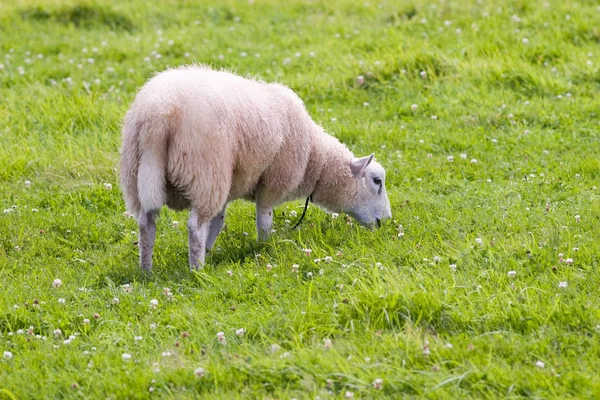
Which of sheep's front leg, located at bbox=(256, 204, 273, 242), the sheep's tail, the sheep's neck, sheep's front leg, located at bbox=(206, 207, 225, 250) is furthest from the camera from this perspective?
the sheep's neck

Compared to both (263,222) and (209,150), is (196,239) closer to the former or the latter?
(209,150)

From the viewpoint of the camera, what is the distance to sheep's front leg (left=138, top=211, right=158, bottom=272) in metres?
6.34

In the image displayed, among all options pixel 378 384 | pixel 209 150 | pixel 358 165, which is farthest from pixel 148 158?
pixel 378 384

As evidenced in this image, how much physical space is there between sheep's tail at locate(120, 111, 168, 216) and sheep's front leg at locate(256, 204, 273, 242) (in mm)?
1118

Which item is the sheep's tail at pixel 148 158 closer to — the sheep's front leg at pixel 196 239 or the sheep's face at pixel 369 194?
the sheep's front leg at pixel 196 239

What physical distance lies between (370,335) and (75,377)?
1.63m

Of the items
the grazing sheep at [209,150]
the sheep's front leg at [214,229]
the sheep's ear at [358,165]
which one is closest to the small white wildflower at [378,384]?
the grazing sheep at [209,150]

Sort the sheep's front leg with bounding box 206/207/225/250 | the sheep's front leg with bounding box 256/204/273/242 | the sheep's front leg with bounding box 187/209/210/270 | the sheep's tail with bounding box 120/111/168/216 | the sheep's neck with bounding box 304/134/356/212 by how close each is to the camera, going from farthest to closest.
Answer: the sheep's neck with bounding box 304/134/356/212 < the sheep's front leg with bounding box 256/204/273/242 < the sheep's front leg with bounding box 206/207/225/250 < the sheep's front leg with bounding box 187/209/210/270 < the sheep's tail with bounding box 120/111/168/216

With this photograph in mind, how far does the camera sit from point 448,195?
7.99m

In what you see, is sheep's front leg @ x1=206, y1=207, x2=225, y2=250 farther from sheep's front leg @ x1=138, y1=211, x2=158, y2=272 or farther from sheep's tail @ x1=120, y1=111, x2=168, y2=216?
sheep's tail @ x1=120, y1=111, x2=168, y2=216

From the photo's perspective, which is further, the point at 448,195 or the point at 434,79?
the point at 434,79

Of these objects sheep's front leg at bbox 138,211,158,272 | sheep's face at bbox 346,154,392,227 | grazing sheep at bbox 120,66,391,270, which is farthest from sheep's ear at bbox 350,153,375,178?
sheep's front leg at bbox 138,211,158,272

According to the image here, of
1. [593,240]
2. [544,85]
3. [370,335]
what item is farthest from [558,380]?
[544,85]

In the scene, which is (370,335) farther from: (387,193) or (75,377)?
(387,193)
